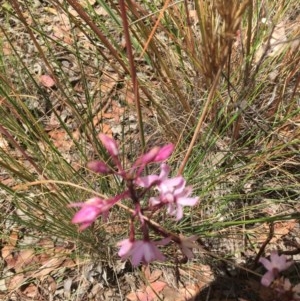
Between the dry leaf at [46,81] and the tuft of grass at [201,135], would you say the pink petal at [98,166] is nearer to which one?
the tuft of grass at [201,135]

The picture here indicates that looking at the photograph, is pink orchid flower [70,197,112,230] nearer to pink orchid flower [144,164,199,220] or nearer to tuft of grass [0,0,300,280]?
pink orchid flower [144,164,199,220]

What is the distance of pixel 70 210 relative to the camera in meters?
1.26

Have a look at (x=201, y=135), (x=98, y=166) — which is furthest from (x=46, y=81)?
(x=98, y=166)

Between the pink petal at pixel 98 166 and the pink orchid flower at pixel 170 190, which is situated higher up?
the pink petal at pixel 98 166

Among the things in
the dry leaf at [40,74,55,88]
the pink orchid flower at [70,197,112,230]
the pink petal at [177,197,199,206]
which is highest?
the pink orchid flower at [70,197,112,230]

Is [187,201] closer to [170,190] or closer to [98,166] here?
[170,190]

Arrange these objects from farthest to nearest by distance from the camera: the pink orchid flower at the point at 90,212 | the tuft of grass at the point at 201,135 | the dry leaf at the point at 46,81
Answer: the dry leaf at the point at 46,81 < the tuft of grass at the point at 201,135 < the pink orchid flower at the point at 90,212

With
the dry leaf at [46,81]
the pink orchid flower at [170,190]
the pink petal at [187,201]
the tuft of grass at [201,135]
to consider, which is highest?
the dry leaf at [46,81]

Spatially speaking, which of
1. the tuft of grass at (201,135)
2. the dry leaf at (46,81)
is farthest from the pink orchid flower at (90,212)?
the dry leaf at (46,81)

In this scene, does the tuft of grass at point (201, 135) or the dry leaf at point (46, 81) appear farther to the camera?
the dry leaf at point (46, 81)

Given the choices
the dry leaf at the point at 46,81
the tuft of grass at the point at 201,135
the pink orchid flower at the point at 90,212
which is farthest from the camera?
the dry leaf at the point at 46,81

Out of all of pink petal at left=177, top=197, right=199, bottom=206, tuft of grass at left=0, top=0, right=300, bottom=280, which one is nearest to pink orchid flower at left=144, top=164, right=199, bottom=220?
pink petal at left=177, top=197, right=199, bottom=206

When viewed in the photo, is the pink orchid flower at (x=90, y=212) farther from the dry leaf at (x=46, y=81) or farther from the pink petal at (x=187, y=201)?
the dry leaf at (x=46, y=81)

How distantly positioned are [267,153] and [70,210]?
0.61 m
